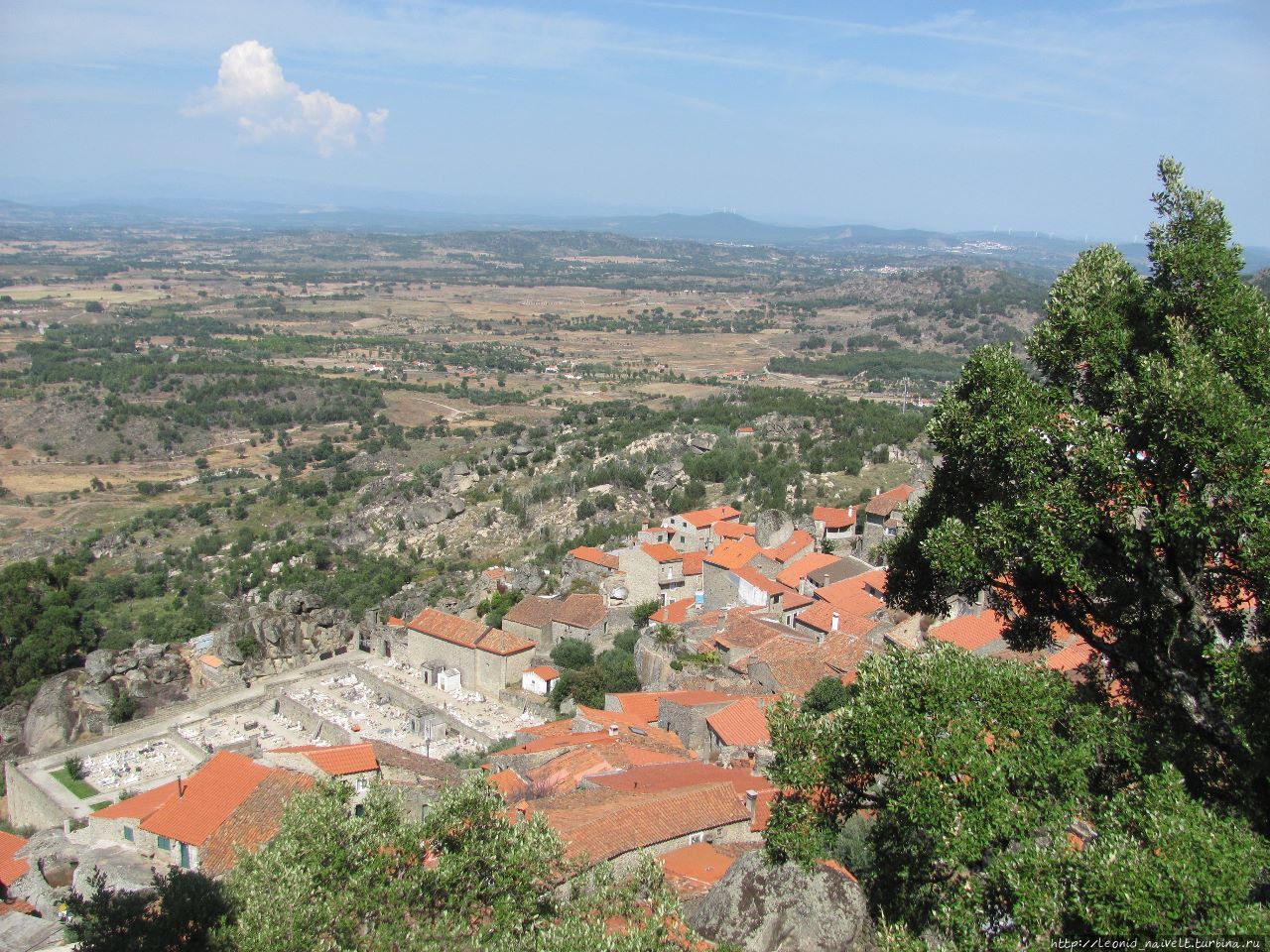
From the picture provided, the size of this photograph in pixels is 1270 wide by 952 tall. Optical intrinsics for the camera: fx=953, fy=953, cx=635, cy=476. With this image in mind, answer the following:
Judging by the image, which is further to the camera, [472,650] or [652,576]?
[652,576]

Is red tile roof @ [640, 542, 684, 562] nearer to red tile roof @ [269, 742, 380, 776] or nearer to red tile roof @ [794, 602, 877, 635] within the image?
red tile roof @ [794, 602, 877, 635]

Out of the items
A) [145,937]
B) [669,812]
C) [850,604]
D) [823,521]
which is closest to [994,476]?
[669,812]

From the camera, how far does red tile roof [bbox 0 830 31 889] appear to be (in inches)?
A: 727

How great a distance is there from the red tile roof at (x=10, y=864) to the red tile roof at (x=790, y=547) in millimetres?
24113

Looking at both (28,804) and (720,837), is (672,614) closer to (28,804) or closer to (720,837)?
(720,837)

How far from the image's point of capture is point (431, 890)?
1012cm

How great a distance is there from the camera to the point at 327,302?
176 m

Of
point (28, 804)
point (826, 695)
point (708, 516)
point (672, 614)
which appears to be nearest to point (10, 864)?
point (28, 804)

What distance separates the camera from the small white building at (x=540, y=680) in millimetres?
29516

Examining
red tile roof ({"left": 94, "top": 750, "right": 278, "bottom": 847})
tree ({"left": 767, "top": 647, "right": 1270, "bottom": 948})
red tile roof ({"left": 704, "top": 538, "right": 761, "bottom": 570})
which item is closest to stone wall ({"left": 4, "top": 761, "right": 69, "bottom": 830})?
red tile roof ({"left": 94, "top": 750, "right": 278, "bottom": 847})

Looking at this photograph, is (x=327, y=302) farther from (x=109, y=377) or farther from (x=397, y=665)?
(x=397, y=665)

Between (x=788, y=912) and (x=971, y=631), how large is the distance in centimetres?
1676

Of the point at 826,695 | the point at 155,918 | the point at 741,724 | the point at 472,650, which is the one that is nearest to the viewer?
the point at 155,918

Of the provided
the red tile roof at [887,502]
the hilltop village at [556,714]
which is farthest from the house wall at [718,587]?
the red tile roof at [887,502]
